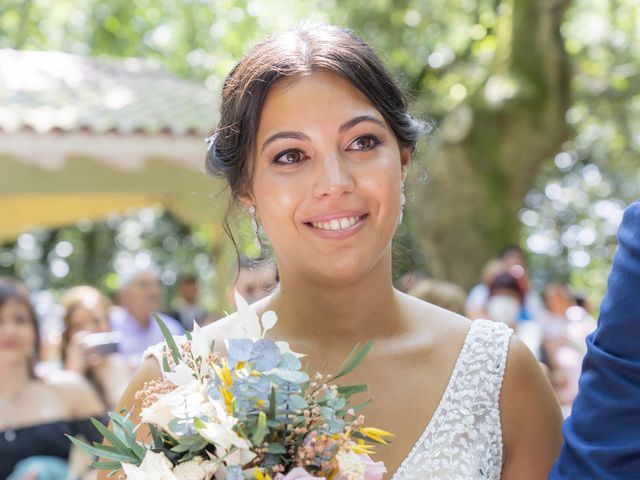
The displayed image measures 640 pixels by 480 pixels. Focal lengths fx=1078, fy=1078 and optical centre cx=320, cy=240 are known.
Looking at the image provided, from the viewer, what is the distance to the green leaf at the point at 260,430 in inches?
79.7

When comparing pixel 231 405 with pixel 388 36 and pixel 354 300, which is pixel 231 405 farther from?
pixel 388 36

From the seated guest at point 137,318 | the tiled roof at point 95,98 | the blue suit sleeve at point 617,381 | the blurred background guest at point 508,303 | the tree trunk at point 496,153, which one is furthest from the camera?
the tree trunk at point 496,153

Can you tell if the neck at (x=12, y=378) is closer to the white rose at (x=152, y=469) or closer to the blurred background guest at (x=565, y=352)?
the blurred background guest at (x=565, y=352)

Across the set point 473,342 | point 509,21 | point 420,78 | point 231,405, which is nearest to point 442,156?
point 509,21

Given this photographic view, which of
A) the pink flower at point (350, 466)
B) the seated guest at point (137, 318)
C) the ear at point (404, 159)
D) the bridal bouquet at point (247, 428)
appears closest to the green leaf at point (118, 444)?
the bridal bouquet at point (247, 428)

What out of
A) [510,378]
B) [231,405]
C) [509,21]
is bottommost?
[231,405]

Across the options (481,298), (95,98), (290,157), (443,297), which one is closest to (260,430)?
(290,157)

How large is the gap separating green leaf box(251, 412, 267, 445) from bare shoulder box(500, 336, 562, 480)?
0.93 metres

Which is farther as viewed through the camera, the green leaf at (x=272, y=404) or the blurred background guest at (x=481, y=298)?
the blurred background guest at (x=481, y=298)

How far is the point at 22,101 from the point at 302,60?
6906 mm

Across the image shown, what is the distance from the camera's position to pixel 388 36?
13289 mm

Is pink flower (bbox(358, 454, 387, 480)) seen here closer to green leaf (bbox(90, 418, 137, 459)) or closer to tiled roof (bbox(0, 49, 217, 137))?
green leaf (bbox(90, 418, 137, 459))

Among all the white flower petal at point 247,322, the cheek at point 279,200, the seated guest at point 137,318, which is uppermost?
the seated guest at point 137,318

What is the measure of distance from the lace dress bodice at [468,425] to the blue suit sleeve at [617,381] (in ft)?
1.56
